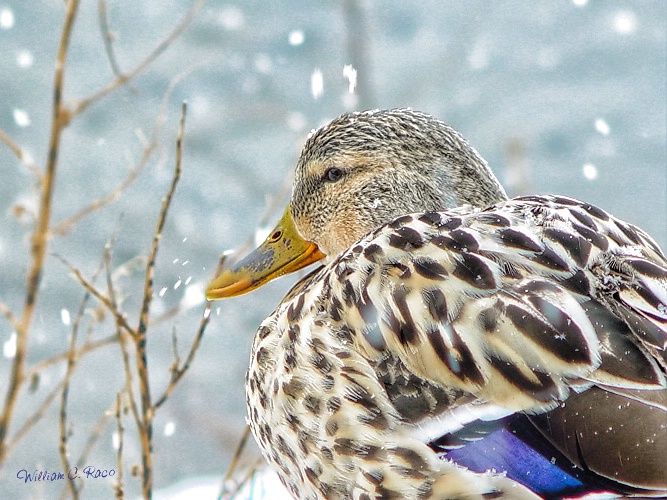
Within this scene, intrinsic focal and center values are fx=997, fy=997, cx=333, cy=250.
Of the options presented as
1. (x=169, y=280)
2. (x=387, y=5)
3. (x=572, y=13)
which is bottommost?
(x=169, y=280)

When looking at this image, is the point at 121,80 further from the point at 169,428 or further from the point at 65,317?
the point at 169,428

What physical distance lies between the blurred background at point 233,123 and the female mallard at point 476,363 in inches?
91.1

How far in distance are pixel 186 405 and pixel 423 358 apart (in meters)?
3.13

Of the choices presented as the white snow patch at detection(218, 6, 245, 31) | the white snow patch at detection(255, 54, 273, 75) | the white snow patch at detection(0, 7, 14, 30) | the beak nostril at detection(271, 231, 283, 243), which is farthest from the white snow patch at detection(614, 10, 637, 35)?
the beak nostril at detection(271, 231, 283, 243)

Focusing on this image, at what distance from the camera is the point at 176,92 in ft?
19.5

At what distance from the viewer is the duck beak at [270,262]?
271 centimetres

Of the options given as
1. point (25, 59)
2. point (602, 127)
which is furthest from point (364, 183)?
point (25, 59)

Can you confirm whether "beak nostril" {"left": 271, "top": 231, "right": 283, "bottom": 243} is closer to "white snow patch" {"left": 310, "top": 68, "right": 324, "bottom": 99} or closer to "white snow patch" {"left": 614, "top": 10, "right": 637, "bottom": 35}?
"white snow patch" {"left": 310, "top": 68, "right": 324, "bottom": 99}

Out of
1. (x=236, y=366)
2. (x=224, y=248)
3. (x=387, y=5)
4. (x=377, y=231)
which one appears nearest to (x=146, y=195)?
(x=224, y=248)

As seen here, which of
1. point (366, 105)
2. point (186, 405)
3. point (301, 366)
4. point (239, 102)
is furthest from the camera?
point (239, 102)

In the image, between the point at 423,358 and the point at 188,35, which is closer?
the point at 423,358

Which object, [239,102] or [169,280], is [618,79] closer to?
[239,102]

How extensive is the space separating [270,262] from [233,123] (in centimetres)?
332

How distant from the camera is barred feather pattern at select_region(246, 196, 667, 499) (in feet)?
5.85
